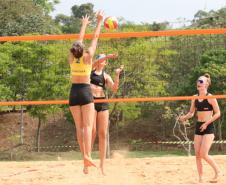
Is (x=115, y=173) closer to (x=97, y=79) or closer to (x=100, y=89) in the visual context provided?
(x=100, y=89)

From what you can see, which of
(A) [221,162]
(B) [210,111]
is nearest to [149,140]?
(A) [221,162]

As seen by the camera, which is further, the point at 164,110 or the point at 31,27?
the point at 31,27

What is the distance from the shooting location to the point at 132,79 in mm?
27984

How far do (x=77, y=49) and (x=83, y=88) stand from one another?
49 cm

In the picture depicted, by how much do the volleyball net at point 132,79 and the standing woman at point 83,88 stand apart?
1854 centimetres

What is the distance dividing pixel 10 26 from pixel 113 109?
10.8 metres

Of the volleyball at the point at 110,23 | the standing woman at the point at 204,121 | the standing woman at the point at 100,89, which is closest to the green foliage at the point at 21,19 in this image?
the volleyball at the point at 110,23

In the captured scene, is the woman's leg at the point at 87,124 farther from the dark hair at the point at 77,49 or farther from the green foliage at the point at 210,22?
the green foliage at the point at 210,22

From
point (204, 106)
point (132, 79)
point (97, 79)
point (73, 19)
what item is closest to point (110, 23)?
point (97, 79)

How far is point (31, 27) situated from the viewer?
1411 inches

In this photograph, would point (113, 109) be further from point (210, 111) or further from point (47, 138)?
point (210, 111)

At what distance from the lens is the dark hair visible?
649 cm

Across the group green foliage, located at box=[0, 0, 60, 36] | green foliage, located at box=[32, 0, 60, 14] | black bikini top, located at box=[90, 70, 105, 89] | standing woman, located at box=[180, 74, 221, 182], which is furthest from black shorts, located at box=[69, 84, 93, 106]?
green foliage, located at box=[32, 0, 60, 14]

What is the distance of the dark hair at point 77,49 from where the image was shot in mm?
6492
